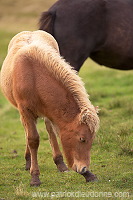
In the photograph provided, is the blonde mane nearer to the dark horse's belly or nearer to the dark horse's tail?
the dark horse's tail

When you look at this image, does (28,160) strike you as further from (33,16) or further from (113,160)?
(33,16)

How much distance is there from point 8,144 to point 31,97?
368 centimetres

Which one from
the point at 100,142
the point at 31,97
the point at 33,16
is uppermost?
the point at 31,97

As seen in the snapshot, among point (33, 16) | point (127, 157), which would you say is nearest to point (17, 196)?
point (127, 157)

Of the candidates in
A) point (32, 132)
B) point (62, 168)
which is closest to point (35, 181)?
point (32, 132)

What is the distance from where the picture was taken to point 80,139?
17.8ft

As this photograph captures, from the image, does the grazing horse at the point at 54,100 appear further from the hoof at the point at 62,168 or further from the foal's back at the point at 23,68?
the hoof at the point at 62,168

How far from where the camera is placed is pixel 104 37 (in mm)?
9086

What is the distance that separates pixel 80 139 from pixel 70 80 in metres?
0.78

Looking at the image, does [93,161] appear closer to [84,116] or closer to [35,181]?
[35,181]

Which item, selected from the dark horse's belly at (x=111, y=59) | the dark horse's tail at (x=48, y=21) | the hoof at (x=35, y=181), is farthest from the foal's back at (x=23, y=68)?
the dark horse's belly at (x=111, y=59)

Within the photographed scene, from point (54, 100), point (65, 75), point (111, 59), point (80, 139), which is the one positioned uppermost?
point (65, 75)

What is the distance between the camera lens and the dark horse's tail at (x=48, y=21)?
28.9 ft

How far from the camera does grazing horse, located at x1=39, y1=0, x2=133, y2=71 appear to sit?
884 cm
